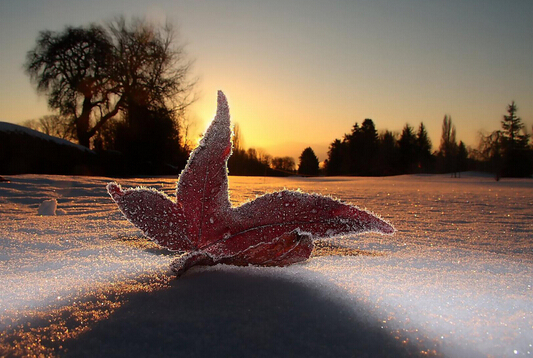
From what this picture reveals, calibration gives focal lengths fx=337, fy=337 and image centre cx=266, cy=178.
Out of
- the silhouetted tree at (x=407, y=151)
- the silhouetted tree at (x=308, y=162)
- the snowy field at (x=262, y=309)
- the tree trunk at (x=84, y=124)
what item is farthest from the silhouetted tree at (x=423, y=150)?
the snowy field at (x=262, y=309)

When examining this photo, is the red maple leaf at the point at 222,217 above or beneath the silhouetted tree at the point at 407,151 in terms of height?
beneath

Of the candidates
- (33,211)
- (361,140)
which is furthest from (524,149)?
(33,211)

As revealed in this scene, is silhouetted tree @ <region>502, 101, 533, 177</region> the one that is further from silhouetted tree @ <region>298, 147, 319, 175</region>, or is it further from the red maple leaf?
the red maple leaf

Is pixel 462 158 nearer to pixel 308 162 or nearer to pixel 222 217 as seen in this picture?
pixel 308 162

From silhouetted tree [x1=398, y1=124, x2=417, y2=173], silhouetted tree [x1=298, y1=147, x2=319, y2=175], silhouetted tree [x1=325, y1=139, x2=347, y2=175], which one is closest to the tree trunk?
silhouetted tree [x1=298, y1=147, x2=319, y2=175]

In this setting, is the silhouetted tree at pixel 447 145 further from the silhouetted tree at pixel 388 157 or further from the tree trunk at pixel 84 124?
the tree trunk at pixel 84 124

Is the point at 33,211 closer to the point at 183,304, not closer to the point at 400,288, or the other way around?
the point at 183,304
